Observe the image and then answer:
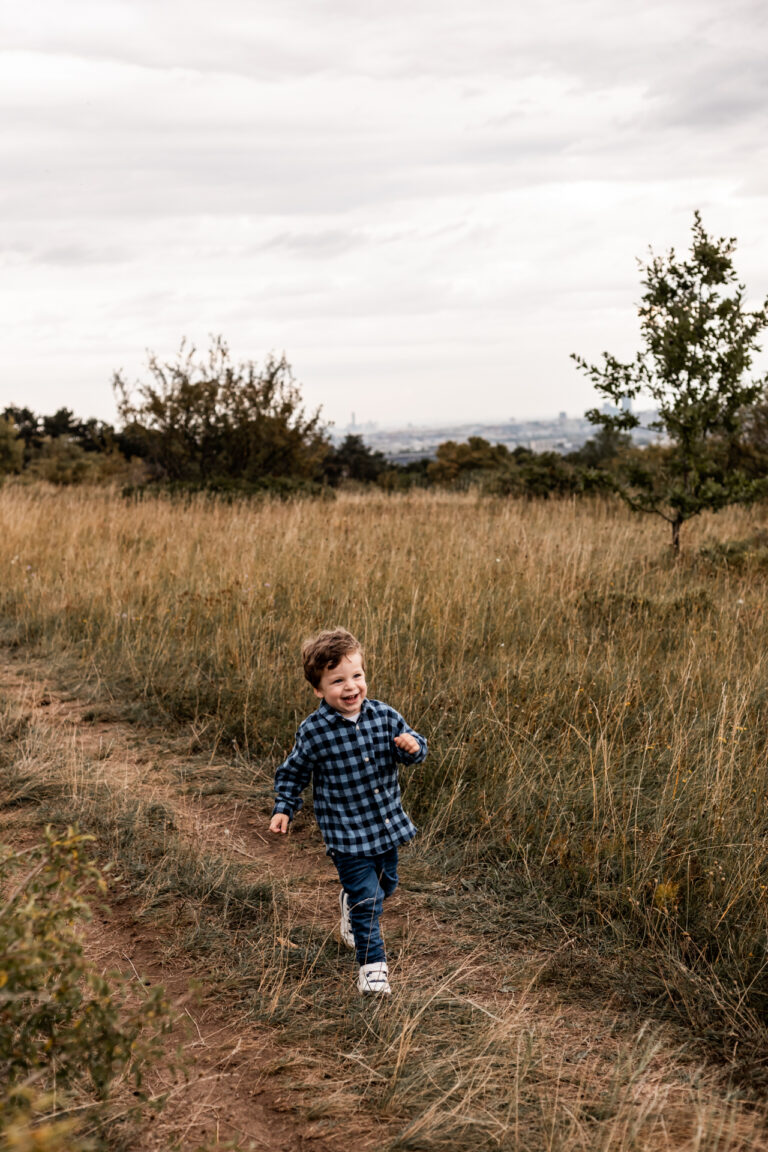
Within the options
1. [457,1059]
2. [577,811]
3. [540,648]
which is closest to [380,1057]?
[457,1059]

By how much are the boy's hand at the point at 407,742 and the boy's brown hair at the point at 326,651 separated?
32 centimetres

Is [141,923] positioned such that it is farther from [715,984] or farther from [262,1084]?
[715,984]

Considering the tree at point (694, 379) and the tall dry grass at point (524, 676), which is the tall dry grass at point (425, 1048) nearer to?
the tall dry grass at point (524, 676)

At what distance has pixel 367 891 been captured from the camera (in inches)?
115

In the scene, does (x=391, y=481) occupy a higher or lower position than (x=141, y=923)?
higher

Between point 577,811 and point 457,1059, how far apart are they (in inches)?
58.4

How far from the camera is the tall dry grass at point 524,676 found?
3.13 m

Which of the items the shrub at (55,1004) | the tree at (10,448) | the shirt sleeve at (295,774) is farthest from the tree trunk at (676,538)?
the tree at (10,448)

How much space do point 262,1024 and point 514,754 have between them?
1.72m

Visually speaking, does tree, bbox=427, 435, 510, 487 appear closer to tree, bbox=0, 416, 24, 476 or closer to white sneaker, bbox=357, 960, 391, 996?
tree, bbox=0, 416, 24, 476

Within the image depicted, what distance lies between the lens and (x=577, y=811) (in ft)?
12.2

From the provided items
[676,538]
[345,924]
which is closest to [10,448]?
[676,538]

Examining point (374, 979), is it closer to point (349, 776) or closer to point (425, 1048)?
point (425, 1048)

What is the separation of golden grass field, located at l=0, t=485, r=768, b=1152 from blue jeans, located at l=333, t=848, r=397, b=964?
0.18 metres
